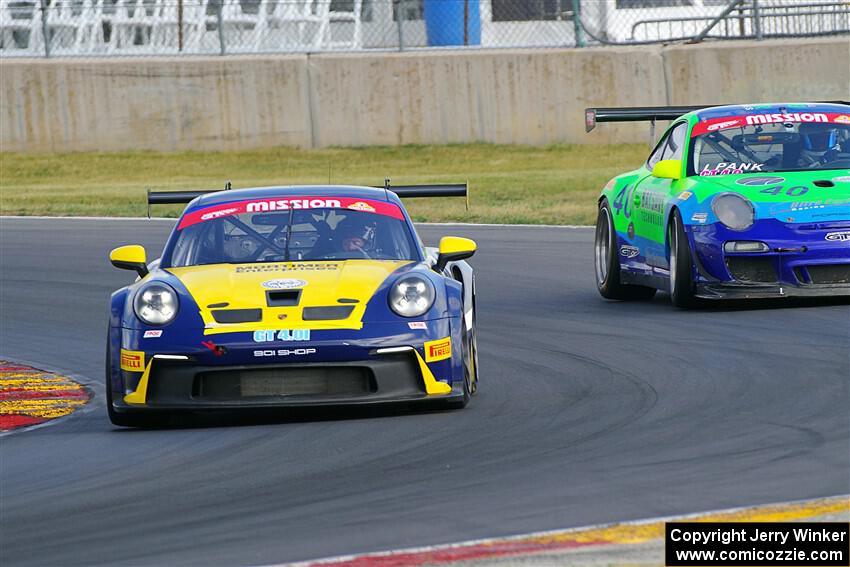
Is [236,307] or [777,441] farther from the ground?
[236,307]

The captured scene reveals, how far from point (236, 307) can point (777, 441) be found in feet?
7.99

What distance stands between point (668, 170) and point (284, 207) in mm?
3458

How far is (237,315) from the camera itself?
Result: 781 centimetres

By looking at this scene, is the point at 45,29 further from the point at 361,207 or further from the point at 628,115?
the point at 361,207

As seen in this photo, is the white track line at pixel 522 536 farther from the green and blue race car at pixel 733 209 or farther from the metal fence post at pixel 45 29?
the metal fence post at pixel 45 29

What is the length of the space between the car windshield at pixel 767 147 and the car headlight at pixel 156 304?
474 cm

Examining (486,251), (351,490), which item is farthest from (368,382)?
(486,251)

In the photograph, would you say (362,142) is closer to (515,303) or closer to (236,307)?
(515,303)

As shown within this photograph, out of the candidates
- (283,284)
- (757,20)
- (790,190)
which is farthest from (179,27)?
(283,284)

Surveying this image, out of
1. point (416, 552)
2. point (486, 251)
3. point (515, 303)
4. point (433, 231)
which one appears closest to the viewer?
point (416, 552)

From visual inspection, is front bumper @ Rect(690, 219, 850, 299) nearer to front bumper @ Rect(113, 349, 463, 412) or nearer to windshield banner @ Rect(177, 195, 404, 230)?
windshield banner @ Rect(177, 195, 404, 230)

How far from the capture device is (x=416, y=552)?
5.14 m

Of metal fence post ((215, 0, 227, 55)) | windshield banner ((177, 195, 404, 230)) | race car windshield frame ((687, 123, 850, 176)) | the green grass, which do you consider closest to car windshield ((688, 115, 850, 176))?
race car windshield frame ((687, 123, 850, 176))

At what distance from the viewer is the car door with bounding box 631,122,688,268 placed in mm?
11625
